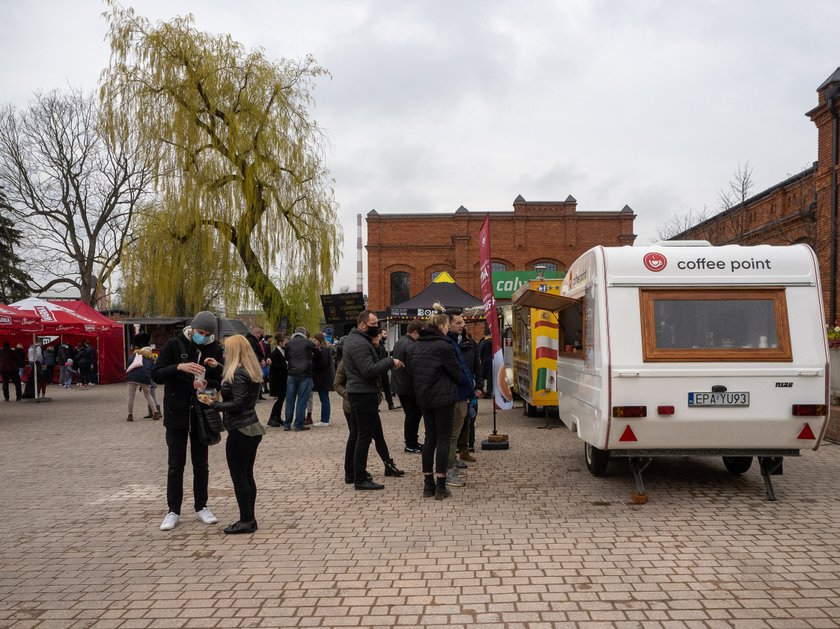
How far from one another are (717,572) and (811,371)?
269 cm

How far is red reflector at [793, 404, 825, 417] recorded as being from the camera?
21.2ft

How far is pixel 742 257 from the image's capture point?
269 inches

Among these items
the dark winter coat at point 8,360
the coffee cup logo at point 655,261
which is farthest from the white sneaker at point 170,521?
the dark winter coat at point 8,360

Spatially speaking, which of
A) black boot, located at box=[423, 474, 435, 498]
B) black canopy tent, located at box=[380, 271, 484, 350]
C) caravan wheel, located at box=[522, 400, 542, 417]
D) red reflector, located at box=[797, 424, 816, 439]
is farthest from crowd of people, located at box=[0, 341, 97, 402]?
red reflector, located at box=[797, 424, 816, 439]

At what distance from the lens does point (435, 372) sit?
6.97 meters

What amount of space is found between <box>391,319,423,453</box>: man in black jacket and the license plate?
2.76 meters

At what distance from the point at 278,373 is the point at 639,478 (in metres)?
8.16

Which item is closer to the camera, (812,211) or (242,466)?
(242,466)

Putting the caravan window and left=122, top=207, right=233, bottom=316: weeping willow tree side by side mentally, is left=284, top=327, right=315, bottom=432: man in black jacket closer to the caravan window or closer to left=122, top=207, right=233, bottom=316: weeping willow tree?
the caravan window

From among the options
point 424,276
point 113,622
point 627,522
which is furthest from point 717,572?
point 424,276

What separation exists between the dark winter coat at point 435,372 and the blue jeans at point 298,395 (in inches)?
236

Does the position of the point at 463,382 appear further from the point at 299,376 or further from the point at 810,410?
the point at 299,376

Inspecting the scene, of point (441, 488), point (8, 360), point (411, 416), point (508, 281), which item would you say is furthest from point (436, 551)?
A: point (508, 281)

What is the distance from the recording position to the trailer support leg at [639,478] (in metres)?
6.71
